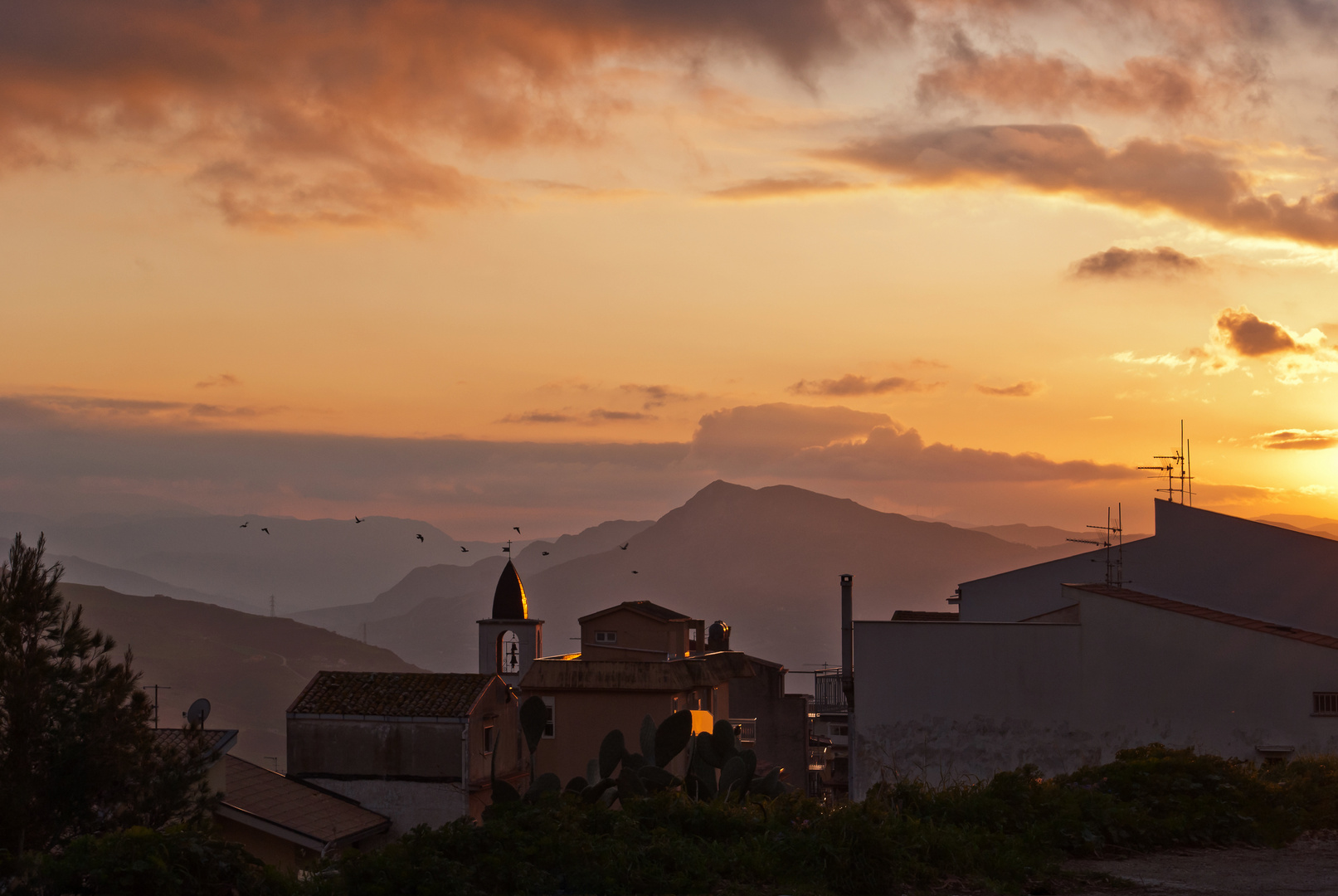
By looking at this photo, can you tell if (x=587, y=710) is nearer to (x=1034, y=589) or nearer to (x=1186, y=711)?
(x=1034, y=589)

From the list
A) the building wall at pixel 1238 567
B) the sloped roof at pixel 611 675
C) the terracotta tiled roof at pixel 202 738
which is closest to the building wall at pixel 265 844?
the terracotta tiled roof at pixel 202 738

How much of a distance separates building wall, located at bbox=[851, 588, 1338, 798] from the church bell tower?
25.0m

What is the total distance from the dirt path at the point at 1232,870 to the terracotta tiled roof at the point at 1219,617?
14849 millimetres

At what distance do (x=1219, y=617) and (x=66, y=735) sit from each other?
2554cm

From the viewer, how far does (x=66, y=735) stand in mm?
18422

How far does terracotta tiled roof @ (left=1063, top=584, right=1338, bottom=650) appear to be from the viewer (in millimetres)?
28688

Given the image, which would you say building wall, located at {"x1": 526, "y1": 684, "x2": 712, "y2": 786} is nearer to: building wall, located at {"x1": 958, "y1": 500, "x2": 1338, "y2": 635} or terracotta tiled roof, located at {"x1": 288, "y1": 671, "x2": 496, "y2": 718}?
terracotta tiled roof, located at {"x1": 288, "y1": 671, "x2": 496, "y2": 718}

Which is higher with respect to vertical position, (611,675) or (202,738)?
(202,738)

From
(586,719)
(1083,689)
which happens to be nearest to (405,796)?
(586,719)

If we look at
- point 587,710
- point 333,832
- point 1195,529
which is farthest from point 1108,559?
point 333,832

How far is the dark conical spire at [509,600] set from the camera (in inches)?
2108

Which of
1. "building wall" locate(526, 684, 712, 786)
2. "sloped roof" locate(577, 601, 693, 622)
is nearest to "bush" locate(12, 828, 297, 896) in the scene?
"building wall" locate(526, 684, 712, 786)

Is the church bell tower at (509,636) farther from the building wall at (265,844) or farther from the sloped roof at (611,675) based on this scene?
the building wall at (265,844)

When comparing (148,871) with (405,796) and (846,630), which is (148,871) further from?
(405,796)
